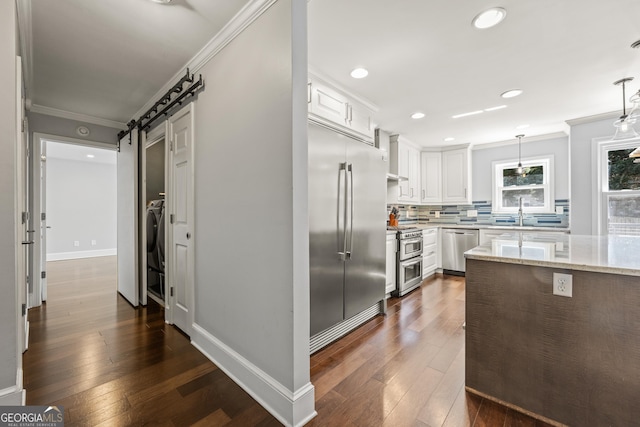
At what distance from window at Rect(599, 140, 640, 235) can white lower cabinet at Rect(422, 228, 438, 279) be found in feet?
6.95

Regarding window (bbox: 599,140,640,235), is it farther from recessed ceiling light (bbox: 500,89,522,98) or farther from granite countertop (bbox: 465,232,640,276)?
granite countertop (bbox: 465,232,640,276)

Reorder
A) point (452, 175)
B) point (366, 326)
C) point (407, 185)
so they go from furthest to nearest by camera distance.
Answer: point (452, 175)
point (407, 185)
point (366, 326)

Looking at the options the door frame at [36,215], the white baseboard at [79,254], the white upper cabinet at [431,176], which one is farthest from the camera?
the white baseboard at [79,254]

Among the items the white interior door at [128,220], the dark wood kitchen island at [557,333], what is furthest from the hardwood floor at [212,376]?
the white interior door at [128,220]

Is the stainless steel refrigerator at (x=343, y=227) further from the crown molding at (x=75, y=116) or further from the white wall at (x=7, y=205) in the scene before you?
the crown molding at (x=75, y=116)

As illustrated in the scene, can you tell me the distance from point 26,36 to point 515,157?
6.39m

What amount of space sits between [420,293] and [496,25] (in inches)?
124

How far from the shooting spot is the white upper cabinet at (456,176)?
510 cm

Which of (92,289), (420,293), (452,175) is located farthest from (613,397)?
(92,289)

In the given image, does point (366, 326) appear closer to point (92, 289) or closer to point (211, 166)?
point (211, 166)

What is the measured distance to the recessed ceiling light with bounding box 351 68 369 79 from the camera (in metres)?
2.51

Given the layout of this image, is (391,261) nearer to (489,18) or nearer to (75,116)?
(489,18)

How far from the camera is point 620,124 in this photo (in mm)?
2422

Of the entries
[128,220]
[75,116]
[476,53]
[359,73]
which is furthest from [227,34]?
[75,116]
